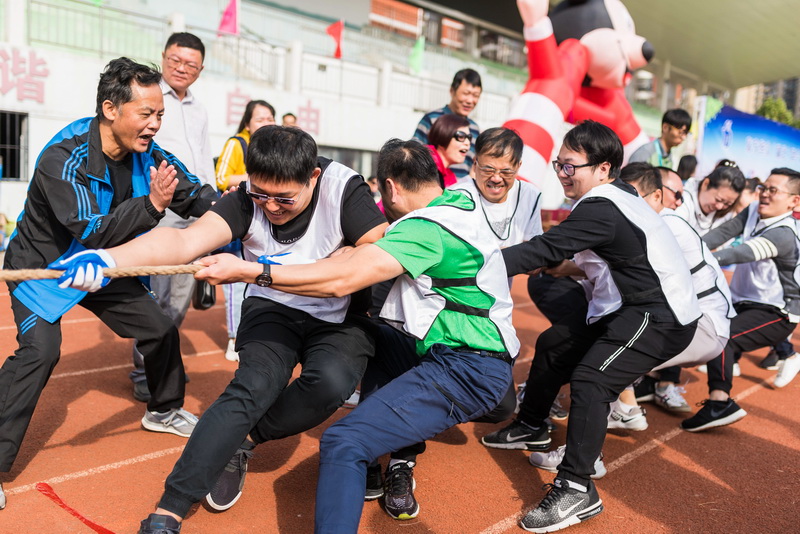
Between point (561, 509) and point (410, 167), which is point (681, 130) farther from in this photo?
point (561, 509)

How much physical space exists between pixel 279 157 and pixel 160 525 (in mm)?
1474

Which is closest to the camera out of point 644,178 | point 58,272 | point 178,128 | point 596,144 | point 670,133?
point 58,272

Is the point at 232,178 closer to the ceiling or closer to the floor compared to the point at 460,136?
closer to the floor

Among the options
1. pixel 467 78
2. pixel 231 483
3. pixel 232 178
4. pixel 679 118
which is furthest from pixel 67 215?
pixel 679 118

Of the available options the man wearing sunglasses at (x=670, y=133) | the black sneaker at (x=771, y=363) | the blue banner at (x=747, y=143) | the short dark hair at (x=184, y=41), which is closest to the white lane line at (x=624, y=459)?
the black sneaker at (x=771, y=363)

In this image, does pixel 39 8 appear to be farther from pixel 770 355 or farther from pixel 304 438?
pixel 770 355

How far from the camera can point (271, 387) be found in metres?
2.67

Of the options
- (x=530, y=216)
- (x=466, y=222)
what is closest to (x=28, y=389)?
(x=466, y=222)

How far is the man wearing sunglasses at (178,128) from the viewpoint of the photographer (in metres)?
4.32

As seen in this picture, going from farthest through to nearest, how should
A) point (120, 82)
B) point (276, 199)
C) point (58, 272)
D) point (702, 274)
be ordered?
point (702, 274) < point (120, 82) < point (276, 199) < point (58, 272)

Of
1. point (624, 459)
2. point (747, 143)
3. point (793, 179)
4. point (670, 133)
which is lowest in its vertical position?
point (624, 459)

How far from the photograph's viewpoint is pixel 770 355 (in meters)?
6.09

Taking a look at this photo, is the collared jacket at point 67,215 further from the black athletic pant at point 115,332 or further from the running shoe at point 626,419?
the running shoe at point 626,419

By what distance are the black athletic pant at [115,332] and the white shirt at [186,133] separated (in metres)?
1.46
